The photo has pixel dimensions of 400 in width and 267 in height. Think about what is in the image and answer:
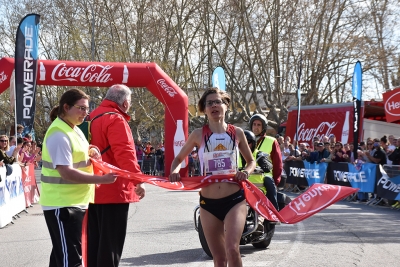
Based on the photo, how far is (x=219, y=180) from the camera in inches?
235

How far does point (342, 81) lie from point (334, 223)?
27.6m

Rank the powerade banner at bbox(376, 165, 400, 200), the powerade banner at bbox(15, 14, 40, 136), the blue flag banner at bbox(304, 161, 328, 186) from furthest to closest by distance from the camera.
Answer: the blue flag banner at bbox(304, 161, 328, 186) < the powerade banner at bbox(15, 14, 40, 136) < the powerade banner at bbox(376, 165, 400, 200)

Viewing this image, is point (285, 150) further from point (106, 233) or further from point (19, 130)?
point (106, 233)

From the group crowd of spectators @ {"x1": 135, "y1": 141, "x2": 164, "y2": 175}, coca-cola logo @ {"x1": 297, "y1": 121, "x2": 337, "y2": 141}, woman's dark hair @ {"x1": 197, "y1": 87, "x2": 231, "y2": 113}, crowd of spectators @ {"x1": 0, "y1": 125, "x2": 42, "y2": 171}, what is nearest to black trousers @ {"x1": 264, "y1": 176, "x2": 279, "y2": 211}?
woman's dark hair @ {"x1": 197, "y1": 87, "x2": 231, "y2": 113}

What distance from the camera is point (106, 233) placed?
577cm

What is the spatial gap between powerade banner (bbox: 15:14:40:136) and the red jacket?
1229 centimetres

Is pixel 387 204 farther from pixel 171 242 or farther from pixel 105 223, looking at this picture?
pixel 105 223

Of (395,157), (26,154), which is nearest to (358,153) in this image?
(395,157)

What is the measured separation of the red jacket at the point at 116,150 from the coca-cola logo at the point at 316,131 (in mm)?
22057

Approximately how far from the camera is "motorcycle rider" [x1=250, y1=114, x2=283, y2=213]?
8977 mm

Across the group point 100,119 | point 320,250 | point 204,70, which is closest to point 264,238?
point 320,250

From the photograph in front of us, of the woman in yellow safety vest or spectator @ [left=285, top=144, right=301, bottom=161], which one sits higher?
spectator @ [left=285, top=144, right=301, bottom=161]

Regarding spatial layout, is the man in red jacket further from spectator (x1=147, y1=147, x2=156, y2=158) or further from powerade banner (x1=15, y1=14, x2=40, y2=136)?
spectator (x1=147, y1=147, x2=156, y2=158)

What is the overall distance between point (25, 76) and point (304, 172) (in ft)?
29.1
